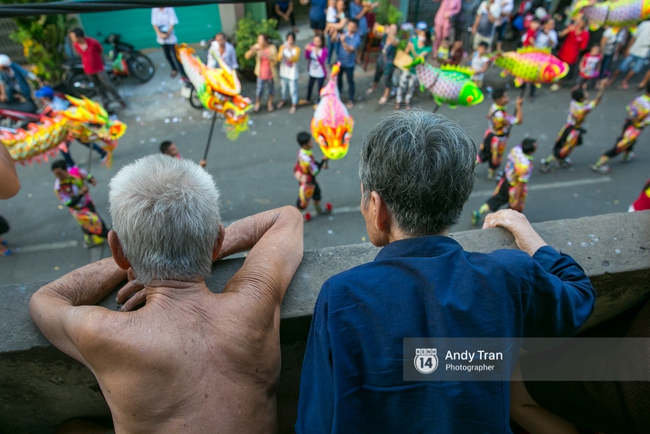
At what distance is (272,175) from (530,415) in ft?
17.5

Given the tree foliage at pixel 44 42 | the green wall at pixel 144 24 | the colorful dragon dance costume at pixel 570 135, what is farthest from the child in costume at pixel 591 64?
the tree foliage at pixel 44 42

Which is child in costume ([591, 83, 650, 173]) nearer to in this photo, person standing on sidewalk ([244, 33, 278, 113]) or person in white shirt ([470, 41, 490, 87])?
person in white shirt ([470, 41, 490, 87])

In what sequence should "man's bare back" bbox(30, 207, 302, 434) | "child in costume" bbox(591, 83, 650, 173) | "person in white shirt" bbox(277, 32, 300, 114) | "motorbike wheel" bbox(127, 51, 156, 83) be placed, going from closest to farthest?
"man's bare back" bbox(30, 207, 302, 434) → "child in costume" bbox(591, 83, 650, 173) → "person in white shirt" bbox(277, 32, 300, 114) → "motorbike wheel" bbox(127, 51, 156, 83)

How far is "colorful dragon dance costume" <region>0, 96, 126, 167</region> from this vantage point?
14.6 feet

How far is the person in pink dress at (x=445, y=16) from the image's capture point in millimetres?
9102

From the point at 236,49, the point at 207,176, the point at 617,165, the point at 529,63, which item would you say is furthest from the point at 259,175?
the point at 617,165

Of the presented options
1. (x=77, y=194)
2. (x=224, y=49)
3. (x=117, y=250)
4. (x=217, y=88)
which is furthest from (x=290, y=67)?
(x=117, y=250)

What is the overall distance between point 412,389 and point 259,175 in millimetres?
5921

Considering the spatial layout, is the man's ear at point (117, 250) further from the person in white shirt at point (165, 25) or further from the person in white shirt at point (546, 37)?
the person in white shirt at point (546, 37)

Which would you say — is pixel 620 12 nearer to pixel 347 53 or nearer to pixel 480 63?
pixel 480 63

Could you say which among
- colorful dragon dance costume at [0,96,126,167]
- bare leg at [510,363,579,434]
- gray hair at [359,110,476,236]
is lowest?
bare leg at [510,363,579,434]

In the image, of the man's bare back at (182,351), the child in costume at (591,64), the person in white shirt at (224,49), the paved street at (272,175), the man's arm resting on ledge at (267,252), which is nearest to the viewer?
the man's bare back at (182,351)

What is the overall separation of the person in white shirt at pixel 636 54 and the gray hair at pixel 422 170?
9390 mm

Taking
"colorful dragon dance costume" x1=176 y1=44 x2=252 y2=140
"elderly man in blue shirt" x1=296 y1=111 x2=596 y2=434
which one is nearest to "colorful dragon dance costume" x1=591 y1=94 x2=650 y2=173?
"colorful dragon dance costume" x1=176 y1=44 x2=252 y2=140
